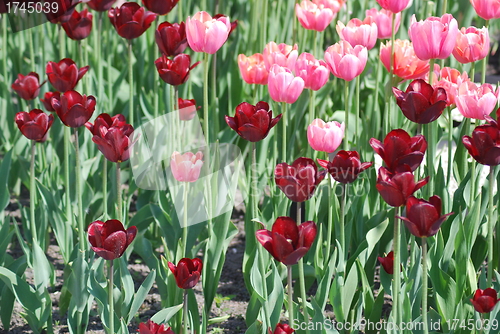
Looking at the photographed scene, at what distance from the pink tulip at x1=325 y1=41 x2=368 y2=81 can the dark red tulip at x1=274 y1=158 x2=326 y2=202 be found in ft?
1.48

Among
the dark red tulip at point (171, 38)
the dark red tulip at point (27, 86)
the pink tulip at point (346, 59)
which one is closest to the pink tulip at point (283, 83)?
the pink tulip at point (346, 59)

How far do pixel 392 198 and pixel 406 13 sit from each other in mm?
2422

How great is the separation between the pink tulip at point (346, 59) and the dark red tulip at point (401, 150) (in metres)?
0.43

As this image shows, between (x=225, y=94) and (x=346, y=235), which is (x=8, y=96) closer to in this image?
(x=225, y=94)

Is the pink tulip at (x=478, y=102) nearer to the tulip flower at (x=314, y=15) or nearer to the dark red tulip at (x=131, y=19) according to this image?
the tulip flower at (x=314, y=15)

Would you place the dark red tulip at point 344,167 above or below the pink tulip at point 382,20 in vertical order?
below

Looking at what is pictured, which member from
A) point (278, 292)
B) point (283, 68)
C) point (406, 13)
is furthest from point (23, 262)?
point (406, 13)

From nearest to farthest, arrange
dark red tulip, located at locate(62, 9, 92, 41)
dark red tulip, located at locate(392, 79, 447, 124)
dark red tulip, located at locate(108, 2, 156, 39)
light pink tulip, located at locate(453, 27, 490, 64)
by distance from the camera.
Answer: dark red tulip, located at locate(392, 79, 447, 124)
light pink tulip, located at locate(453, 27, 490, 64)
dark red tulip, located at locate(108, 2, 156, 39)
dark red tulip, located at locate(62, 9, 92, 41)

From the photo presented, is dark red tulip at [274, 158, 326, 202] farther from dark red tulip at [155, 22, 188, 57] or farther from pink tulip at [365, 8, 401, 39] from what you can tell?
pink tulip at [365, 8, 401, 39]

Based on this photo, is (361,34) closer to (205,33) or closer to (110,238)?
(205,33)

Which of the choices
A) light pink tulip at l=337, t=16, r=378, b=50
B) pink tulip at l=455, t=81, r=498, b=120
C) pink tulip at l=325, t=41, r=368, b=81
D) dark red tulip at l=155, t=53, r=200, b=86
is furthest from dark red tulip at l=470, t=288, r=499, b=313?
dark red tulip at l=155, t=53, r=200, b=86

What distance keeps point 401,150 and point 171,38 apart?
2.85 feet

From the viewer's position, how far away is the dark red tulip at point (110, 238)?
4.14ft

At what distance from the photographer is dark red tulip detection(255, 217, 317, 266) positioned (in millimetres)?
1146
